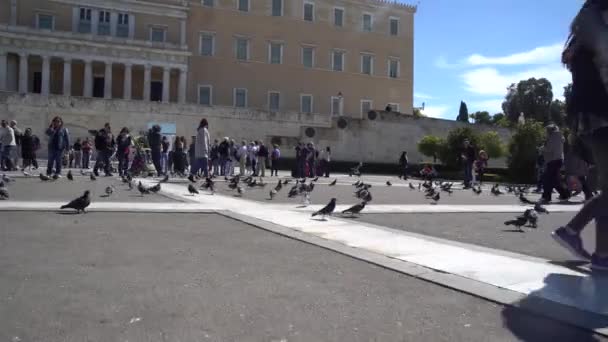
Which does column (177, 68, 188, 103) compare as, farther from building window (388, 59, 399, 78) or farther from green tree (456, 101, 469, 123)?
green tree (456, 101, 469, 123)

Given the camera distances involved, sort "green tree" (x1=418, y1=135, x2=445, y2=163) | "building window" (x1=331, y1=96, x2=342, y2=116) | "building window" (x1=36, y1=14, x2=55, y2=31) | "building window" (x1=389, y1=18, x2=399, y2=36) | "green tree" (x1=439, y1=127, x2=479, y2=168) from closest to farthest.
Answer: "green tree" (x1=439, y1=127, x2=479, y2=168) → "green tree" (x1=418, y1=135, x2=445, y2=163) → "building window" (x1=36, y1=14, x2=55, y2=31) → "building window" (x1=331, y1=96, x2=342, y2=116) → "building window" (x1=389, y1=18, x2=399, y2=36)

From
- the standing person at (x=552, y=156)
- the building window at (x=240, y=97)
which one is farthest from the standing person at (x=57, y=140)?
the building window at (x=240, y=97)

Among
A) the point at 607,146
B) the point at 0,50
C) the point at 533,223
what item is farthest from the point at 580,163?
the point at 0,50

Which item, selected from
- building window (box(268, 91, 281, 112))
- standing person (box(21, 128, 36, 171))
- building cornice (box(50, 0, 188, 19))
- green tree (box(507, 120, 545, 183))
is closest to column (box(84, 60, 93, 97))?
building cornice (box(50, 0, 188, 19))

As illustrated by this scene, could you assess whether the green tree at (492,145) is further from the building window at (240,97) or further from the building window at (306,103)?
the building window at (240,97)

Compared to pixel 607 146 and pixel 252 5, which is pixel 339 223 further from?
pixel 252 5

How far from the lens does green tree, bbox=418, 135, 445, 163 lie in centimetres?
4472

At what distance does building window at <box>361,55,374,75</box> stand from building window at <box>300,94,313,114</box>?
8.23 metres

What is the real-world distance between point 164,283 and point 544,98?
111m

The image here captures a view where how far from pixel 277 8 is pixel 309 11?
162 inches

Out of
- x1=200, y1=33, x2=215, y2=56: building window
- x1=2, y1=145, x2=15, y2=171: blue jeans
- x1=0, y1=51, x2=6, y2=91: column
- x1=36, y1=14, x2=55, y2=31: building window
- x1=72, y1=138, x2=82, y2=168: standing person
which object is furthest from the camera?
x1=200, y1=33, x2=215, y2=56: building window

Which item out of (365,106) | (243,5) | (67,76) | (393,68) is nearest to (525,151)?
(365,106)

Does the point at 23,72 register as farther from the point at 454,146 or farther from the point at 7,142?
the point at 454,146

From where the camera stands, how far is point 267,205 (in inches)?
465
